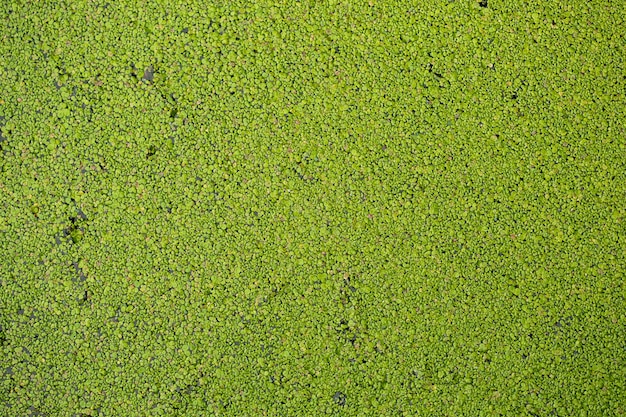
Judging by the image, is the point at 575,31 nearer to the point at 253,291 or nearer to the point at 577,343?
the point at 577,343

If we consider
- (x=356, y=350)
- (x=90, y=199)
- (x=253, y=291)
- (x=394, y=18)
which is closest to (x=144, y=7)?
(x=90, y=199)

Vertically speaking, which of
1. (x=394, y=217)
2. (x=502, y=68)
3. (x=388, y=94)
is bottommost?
(x=394, y=217)

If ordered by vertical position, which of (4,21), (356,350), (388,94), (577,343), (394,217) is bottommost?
(356,350)

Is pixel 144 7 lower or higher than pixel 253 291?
higher

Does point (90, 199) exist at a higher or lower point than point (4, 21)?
lower

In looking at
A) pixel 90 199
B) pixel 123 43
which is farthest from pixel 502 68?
pixel 90 199

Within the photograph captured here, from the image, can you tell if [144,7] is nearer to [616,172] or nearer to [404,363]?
[404,363]
